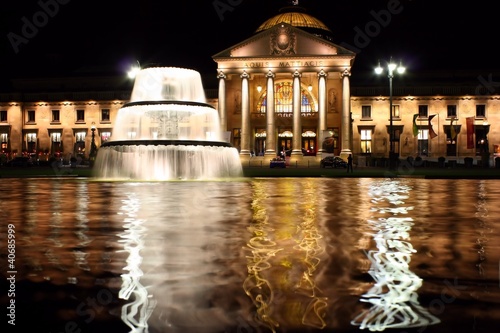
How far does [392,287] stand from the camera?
635cm

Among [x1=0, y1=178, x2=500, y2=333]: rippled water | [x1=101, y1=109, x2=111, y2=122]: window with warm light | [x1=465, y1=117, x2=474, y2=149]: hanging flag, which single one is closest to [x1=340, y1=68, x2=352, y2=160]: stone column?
[x1=465, y1=117, x2=474, y2=149]: hanging flag

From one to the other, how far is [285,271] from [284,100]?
261ft

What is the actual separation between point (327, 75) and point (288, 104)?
33.3 feet

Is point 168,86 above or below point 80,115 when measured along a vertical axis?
below

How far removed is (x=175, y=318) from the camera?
5156 millimetres

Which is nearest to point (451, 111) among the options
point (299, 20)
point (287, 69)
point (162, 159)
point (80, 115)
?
point (287, 69)

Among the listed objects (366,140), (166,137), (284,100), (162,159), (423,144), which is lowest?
(162,159)

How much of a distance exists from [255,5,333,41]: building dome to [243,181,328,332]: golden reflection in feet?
260

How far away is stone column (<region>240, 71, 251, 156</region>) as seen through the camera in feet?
250

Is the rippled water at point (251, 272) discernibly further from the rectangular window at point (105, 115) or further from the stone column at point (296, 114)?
the rectangular window at point (105, 115)

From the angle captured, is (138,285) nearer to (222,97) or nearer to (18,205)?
(18,205)

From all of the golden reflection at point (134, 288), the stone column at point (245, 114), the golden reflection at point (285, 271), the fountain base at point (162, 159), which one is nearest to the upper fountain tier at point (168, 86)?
the fountain base at point (162, 159)

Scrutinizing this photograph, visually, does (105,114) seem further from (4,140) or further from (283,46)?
(283,46)

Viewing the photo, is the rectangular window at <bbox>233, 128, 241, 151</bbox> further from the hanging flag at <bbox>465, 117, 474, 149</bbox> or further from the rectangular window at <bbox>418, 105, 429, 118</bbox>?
the hanging flag at <bbox>465, 117, 474, 149</bbox>
